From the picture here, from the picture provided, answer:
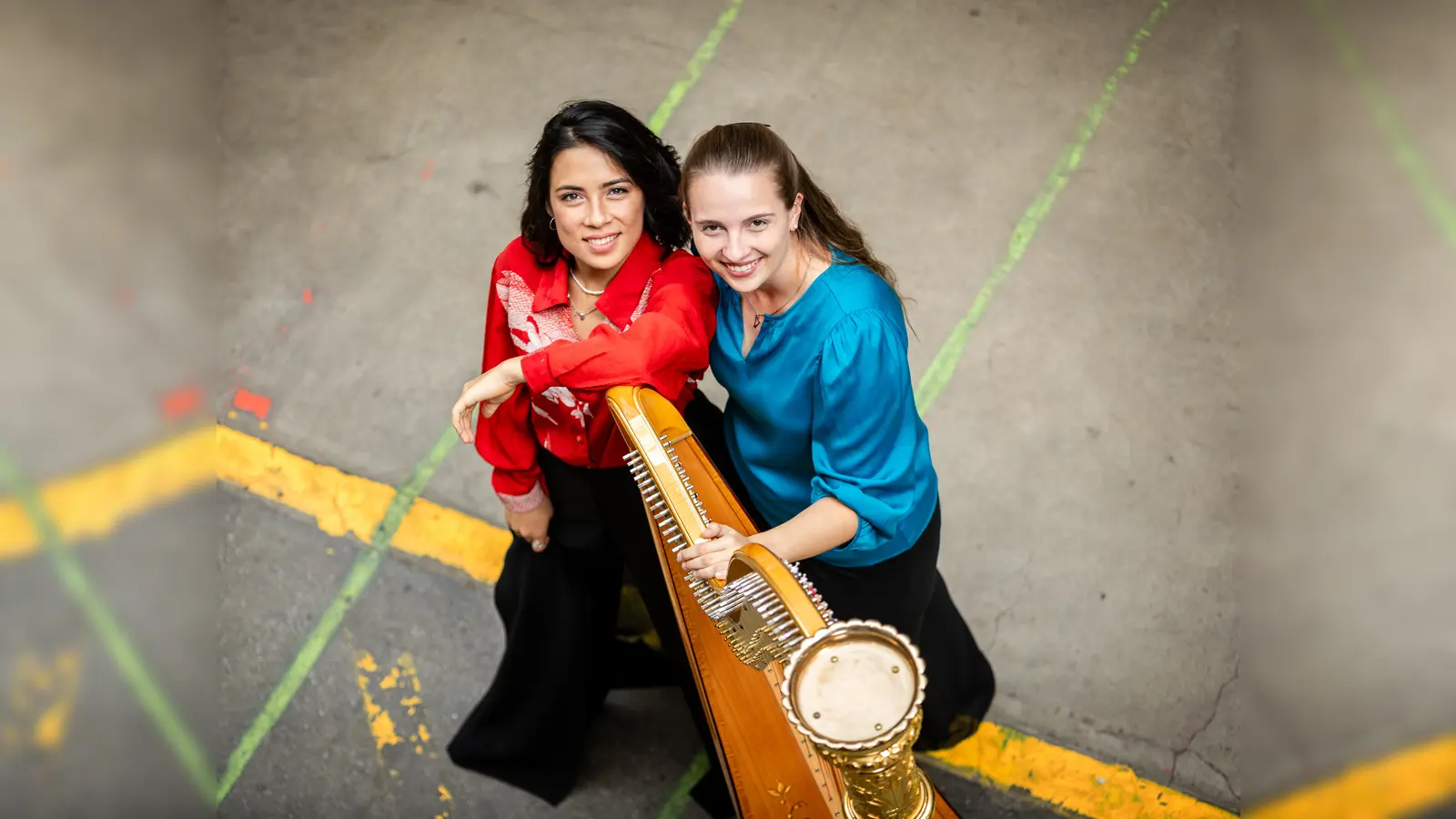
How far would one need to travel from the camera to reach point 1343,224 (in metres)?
3.55

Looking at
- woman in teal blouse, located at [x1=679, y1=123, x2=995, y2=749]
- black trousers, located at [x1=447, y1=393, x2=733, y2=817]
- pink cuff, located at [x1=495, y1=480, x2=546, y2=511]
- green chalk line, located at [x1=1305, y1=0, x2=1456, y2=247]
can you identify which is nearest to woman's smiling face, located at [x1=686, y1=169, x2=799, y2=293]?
woman in teal blouse, located at [x1=679, y1=123, x2=995, y2=749]

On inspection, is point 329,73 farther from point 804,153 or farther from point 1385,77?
point 1385,77

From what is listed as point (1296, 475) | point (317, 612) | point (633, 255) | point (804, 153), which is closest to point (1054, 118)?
point (804, 153)

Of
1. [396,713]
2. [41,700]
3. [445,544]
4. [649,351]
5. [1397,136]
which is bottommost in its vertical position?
[396,713]

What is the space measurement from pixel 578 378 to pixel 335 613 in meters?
2.19

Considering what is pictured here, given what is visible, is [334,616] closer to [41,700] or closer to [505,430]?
[41,700]

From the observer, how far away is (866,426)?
2.23 meters

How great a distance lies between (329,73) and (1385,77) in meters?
4.31

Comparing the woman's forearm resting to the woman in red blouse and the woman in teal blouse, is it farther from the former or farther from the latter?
the woman in red blouse

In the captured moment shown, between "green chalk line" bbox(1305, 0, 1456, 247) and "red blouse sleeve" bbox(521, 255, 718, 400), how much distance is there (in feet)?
6.58

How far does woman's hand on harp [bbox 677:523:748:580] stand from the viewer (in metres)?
2.01

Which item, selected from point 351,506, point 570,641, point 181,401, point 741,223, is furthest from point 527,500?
point 351,506

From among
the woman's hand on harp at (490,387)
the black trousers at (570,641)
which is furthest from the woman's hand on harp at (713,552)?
the black trousers at (570,641)

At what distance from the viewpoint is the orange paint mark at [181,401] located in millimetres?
3448
